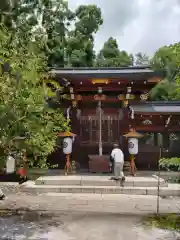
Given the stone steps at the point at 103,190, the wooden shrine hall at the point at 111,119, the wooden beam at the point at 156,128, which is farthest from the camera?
the wooden beam at the point at 156,128

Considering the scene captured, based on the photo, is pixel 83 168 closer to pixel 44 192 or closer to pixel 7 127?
pixel 44 192

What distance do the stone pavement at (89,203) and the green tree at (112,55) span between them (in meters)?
27.9

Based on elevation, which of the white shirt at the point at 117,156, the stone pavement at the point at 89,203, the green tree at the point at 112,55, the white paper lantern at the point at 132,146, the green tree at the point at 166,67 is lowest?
the stone pavement at the point at 89,203

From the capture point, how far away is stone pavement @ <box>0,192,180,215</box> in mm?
8411

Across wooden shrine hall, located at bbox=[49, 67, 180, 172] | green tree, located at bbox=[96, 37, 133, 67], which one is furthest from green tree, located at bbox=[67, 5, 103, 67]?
wooden shrine hall, located at bbox=[49, 67, 180, 172]

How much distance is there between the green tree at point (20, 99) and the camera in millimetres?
5258

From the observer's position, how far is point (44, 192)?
11086mm

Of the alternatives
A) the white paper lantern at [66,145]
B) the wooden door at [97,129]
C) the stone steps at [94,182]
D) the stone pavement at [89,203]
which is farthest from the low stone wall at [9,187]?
the wooden door at [97,129]

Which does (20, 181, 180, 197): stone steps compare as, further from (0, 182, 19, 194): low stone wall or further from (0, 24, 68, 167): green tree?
(0, 24, 68, 167): green tree

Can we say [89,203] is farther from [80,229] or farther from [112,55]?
[112,55]

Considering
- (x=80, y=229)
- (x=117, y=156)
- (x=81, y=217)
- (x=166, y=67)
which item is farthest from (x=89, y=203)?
(x=166, y=67)

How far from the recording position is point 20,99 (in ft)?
17.4

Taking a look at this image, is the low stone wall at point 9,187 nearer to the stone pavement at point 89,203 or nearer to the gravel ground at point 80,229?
the stone pavement at point 89,203

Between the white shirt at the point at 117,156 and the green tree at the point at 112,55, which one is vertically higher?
the green tree at the point at 112,55
